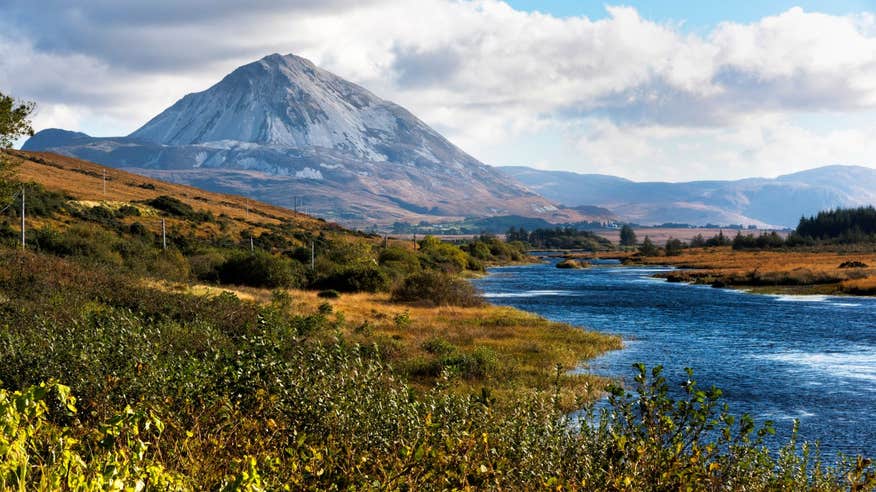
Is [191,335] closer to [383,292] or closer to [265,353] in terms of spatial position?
[265,353]

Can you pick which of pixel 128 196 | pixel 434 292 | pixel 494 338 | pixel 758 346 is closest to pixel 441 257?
pixel 128 196

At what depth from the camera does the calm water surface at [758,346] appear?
2633cm

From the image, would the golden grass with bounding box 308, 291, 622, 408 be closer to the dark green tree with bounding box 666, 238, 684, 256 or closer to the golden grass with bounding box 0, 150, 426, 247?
the golden grass with bounding box 0, 150, 426, 247

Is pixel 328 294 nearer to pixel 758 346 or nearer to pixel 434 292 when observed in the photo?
pixel 434 292

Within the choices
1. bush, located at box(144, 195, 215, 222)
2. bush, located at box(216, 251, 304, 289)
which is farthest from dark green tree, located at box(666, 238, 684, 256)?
bush, located at box(216, 251, 304, 289)

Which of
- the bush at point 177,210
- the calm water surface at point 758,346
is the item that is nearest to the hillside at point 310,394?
the calm water surface at point 758,346

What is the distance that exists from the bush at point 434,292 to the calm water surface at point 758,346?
6826 millimetres

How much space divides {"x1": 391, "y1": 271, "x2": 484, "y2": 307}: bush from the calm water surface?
6826 millimetres

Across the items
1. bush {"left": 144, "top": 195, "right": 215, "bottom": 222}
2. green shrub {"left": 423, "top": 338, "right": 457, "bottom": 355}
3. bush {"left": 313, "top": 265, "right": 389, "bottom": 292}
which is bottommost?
green shrub {"left": 423, "top": 338, "right": 457, "bottom": 355}

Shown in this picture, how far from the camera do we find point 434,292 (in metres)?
60.1

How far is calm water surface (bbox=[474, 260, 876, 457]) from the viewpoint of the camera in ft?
86.4

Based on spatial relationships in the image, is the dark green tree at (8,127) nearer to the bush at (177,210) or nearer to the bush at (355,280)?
the bush at (355,280)

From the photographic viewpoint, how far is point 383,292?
63.8 m

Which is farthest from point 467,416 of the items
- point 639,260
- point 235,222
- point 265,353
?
point 639,260
